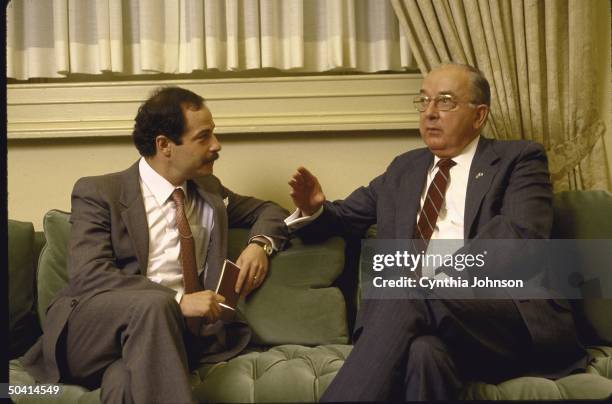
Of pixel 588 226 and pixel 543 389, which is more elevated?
pixel 588 226

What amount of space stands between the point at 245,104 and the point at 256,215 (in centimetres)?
49

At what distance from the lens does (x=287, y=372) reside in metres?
2.01

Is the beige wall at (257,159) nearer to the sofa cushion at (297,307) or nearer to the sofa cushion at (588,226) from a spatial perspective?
the sofa cushion at (297,307)

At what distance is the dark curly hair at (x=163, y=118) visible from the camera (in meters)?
2.31

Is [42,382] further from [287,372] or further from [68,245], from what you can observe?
[287,372]

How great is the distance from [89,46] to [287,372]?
151 centimetres

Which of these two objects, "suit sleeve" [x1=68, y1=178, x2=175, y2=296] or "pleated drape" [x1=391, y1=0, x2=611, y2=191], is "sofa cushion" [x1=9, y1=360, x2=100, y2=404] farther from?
"pleated drape" [x1=391, y1=0, x2=611, y2=191]

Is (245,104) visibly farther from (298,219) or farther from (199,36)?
(298,219)

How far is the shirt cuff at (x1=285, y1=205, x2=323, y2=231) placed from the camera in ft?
7.74

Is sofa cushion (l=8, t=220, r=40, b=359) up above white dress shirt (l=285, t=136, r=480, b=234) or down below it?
below

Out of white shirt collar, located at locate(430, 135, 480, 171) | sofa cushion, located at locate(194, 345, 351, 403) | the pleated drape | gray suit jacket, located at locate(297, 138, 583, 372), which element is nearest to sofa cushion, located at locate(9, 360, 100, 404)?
sofa cushion, located at locate(194, 345, 351, 403)

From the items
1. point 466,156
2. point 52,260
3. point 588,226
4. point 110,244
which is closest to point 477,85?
point 466,156

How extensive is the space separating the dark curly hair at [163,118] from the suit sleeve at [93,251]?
8.4 inches

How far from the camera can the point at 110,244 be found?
2.17m
